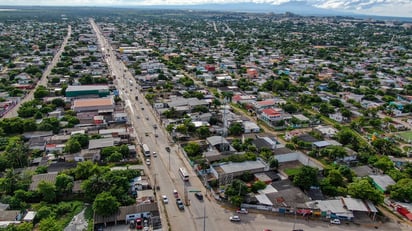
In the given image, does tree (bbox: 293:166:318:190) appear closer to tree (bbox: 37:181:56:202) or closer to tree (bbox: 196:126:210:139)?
tree (bbox: 196:126:210:139)

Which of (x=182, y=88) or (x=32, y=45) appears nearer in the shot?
(x=182, y=88)

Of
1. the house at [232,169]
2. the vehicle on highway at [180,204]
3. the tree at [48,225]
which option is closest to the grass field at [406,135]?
the house at [232,169]

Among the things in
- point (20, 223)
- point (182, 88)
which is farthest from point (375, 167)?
point (182, 88)

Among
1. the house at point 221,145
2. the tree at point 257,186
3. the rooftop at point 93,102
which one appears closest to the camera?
the tree at point 257,186

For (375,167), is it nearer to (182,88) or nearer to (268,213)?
(268,213)

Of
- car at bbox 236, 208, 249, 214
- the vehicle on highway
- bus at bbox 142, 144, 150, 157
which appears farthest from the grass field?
bus at bbox 142, 144, 150, 157

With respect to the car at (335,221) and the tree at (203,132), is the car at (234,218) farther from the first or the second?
the tree at (203,132)

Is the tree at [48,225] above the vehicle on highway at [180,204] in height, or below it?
above

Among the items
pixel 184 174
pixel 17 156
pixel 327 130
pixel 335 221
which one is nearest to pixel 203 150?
pixel 184 174
